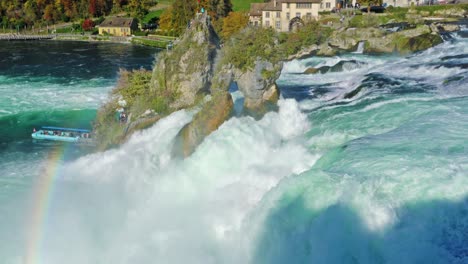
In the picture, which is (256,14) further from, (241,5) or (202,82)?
(202,82)

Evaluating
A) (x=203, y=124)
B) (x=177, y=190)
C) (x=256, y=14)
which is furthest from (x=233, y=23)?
(x=177, y=190)

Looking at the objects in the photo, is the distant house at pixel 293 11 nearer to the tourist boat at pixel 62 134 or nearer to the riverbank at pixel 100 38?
the riverbank at pixel 100 38


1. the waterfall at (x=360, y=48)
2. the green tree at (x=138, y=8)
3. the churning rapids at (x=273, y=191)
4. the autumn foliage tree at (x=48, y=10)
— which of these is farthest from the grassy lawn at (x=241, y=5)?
the churning rapids at (x=273, y=191)

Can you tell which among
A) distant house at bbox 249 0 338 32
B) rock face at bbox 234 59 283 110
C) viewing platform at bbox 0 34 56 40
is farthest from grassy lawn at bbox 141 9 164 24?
rock face at bbox 234 59 283 110

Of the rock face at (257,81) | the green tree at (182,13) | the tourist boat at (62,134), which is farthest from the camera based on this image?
the green tree at (182,13)

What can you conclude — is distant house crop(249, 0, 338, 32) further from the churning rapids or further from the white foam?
the white foam

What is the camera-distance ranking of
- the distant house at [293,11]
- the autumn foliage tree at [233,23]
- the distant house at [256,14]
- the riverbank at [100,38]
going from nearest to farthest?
the distant house at [293,11] < the autumn foliage tree at [233,23] < the distant house at [256,14] < the riverbank at [100,38]
